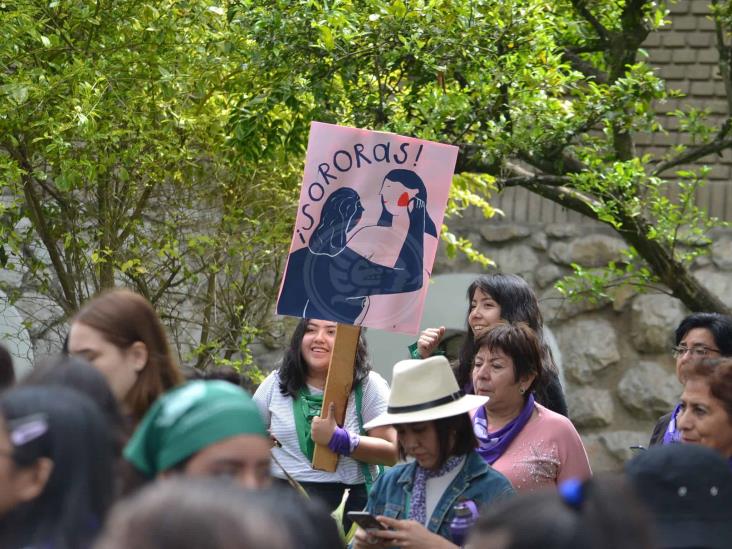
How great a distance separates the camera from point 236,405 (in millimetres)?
2598

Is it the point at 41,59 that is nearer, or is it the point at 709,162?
the point at 41,59

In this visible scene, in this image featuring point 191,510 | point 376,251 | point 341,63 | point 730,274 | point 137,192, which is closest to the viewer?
point 191,510

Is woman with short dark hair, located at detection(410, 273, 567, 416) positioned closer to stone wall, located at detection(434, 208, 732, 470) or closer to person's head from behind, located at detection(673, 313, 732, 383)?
person's head from behind, located at detection(673, 313, 732, 383)

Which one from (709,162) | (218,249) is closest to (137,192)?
(218,249)

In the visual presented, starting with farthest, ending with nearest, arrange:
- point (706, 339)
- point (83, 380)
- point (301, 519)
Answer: point (706, 339) < point (83, 380) < point (301, 519)

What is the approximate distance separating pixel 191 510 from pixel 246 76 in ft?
18.5

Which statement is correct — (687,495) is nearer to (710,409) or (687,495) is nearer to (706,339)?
(710,409)

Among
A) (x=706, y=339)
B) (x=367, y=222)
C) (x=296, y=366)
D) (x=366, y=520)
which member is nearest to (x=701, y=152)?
(x=706, y=339)

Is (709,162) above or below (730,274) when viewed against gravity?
above

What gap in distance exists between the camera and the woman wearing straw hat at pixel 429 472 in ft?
12.3

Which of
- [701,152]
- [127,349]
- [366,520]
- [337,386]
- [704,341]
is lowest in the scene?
[366,520]

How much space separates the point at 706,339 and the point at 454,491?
69.8 inches

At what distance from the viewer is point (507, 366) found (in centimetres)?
460

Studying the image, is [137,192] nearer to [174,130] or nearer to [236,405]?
[174,130]
